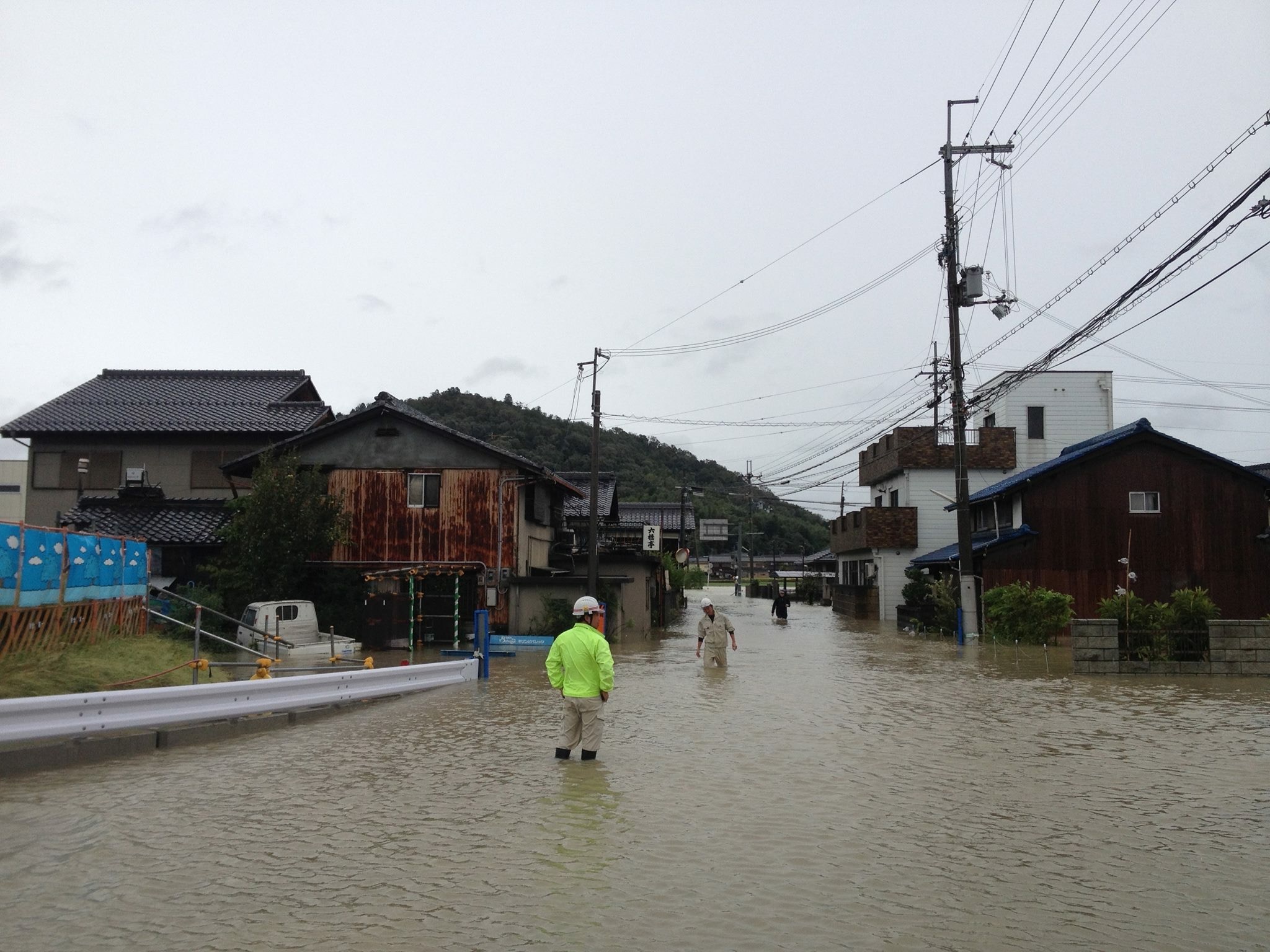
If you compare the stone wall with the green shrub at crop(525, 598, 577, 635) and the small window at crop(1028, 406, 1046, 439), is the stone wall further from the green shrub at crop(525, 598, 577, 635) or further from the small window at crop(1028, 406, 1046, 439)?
the small window at crop(1028, 406, 1046, 439)

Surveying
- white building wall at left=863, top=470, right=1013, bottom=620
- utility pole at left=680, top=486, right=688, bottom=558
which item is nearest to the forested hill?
utility pole at left=680, top=486, right=688, bottom=558

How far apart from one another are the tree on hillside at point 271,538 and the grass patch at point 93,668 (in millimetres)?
10168

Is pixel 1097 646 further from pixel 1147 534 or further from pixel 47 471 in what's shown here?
pixel 47 471

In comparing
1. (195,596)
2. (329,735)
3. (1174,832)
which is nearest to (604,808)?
(1174,832)

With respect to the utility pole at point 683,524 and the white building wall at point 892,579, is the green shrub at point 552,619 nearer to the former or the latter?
the white building wall at point 892,579

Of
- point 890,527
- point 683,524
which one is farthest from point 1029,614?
point 683,524

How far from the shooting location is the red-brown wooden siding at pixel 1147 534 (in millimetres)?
30953

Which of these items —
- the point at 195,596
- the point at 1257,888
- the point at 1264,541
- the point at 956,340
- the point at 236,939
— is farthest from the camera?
the point at 1264,541

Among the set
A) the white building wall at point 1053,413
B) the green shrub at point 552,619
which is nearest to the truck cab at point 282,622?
the green shrub at point 552,619

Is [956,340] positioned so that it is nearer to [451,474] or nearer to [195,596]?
[451,474]

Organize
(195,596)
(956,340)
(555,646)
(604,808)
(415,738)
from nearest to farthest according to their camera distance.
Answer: (604,808) → (555,646) → (415,738) → (195,596) → (956,340)

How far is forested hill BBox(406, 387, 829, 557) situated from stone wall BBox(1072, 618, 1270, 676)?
34894 mm

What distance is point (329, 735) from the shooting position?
1243cm

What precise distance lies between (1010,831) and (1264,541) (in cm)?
2831
